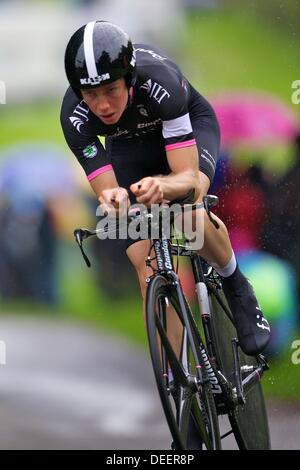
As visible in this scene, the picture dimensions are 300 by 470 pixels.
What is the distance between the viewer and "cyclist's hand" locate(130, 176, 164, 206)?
4.02 meters

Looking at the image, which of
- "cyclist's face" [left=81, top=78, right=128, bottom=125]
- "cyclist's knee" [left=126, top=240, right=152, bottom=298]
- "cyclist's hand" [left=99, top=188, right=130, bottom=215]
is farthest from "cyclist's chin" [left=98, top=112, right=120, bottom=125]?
"cyclist's knee" [left=126, top=240, right=152, bottom=298]

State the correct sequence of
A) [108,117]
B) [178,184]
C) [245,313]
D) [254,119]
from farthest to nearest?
[254,119]
[245,313]
[108,117]
[178,184]

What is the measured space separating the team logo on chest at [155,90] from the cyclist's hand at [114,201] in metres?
0.73

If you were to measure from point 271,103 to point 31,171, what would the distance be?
6.92ft

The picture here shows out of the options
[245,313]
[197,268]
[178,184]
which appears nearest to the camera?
[178,184]

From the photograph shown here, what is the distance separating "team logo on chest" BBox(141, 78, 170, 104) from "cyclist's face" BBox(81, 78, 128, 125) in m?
0.18

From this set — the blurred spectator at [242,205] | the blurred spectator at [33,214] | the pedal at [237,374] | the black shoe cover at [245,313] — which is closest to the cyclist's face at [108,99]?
the black shoe cover at [245,313]

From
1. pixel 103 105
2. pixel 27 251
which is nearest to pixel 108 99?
pixel 103 105

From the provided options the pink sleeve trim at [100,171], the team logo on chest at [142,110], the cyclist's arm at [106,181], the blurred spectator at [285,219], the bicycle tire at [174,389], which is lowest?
the bicycle tire at [174,389]

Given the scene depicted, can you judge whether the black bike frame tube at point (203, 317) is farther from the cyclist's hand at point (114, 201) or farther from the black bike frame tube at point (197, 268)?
the cyclist's hand at point (114, 201)

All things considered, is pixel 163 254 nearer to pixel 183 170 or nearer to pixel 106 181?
pixel 183 170

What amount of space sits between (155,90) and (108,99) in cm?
30

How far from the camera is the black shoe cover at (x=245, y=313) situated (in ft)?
17.1

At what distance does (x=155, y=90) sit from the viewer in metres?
4.75
